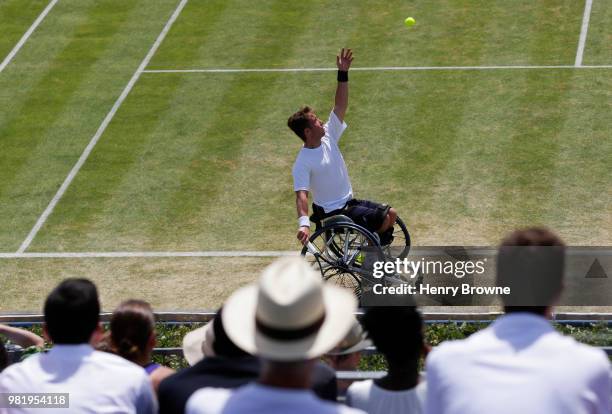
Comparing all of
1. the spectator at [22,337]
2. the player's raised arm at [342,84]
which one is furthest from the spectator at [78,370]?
the player's raised arm at [342,84]

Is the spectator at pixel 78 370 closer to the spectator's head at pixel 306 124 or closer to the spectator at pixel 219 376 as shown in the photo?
the spectator at pixel 219 376

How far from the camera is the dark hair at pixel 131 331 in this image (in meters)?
5.30

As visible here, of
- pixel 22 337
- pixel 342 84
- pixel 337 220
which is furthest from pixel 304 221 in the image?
pixel 22 337

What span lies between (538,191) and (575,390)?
414 inches

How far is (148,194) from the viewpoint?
47.9ft

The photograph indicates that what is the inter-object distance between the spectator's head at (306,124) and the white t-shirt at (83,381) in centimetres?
640

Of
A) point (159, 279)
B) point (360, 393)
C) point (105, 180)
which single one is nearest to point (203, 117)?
point (105, 180)

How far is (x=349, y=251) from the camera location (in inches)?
434

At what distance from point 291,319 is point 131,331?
1.89 meters

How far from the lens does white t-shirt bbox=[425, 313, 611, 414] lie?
3730 millimetres

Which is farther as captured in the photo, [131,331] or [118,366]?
[131,331]

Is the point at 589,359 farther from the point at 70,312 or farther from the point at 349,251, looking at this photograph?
the point at 349,251

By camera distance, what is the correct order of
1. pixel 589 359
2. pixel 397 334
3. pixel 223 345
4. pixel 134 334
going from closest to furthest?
1. pixel 589 359
2. pixel 397 334
3. pixel 223 345
4. pixel 134 334

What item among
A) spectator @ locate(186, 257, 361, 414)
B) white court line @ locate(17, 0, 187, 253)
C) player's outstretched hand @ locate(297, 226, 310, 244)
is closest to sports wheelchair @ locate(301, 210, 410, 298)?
player's outstretched hand @ locate(297, 226, 310, 244)
